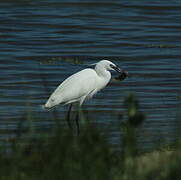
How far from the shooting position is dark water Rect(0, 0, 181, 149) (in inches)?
449

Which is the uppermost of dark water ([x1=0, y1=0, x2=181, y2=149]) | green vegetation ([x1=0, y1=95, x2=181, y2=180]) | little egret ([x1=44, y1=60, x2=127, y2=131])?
green vegetation ([x1=0, y1=95, x2=181, y2=180])

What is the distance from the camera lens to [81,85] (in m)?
10.6

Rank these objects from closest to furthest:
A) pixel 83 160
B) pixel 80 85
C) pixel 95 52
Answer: pixel 83 160
pixel 80 85
pixel 95 52

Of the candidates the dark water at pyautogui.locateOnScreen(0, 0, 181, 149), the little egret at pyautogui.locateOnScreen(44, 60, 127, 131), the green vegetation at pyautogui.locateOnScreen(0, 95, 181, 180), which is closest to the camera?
the green vegetation at pyautogui.locateOnScreen(0, 95, 181, 180)

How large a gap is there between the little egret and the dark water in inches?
10.9

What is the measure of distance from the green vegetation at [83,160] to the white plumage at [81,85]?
470 centimetres

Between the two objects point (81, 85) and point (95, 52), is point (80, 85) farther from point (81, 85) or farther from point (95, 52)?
point (95, 52)

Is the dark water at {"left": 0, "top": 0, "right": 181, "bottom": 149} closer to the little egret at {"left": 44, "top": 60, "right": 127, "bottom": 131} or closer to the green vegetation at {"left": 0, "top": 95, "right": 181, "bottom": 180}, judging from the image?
the little egret at {"left": 44, "top": 60, "right": 127, "bottom": 131}

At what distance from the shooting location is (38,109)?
11.3m

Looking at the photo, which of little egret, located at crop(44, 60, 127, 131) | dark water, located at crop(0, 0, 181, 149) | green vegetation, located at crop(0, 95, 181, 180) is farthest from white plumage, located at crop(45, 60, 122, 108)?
green vegetation, located at crop(0, 95, 181, 180)

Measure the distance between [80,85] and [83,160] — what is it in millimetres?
5482

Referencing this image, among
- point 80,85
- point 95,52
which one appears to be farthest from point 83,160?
point 95,52

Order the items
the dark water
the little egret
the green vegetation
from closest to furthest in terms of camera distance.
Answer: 1. the green vegetation
2. the little egret
3. the dark water

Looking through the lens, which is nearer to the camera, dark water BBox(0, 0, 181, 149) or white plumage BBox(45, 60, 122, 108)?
white plumage BBox(45, 60, 122, 108)
